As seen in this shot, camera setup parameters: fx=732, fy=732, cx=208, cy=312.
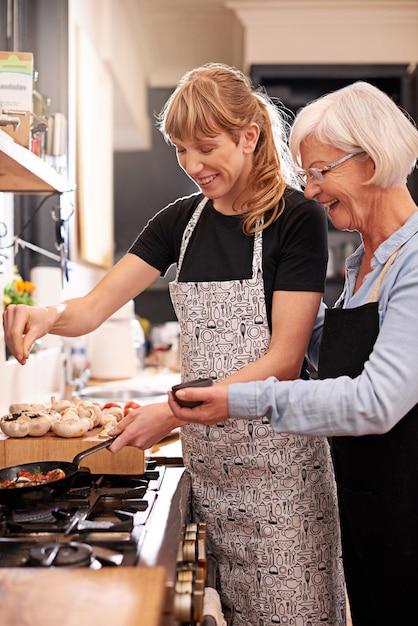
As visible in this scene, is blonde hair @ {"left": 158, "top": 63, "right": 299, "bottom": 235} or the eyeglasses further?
blonde hair @ {"left": 158, "top": 63, "right": 299, "bottom": 235}

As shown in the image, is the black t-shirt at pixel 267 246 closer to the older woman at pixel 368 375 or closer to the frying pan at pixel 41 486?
the older woman at pixel 368 375

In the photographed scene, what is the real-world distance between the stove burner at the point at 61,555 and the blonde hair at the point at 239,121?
0.77m

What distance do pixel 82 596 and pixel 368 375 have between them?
539mm

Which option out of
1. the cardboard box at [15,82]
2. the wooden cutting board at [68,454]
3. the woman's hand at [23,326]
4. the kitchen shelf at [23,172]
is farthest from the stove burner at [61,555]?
the cardboard box at [15,82]

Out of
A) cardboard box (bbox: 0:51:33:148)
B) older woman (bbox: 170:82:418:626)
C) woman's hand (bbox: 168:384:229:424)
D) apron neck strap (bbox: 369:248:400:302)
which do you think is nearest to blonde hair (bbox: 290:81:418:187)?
older woman (bbox: 170:82:418:626)

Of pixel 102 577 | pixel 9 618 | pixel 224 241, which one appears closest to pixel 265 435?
pixel 224 241

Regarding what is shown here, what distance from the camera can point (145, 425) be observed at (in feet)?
4.46

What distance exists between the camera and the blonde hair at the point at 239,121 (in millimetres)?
1471

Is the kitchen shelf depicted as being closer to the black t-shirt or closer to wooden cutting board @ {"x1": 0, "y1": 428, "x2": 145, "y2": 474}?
the black t-shirt

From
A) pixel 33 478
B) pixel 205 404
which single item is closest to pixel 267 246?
pixel 205 404

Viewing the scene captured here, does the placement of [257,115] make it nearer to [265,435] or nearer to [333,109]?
[333,109]

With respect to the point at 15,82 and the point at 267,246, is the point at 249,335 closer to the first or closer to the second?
the point at 267,246

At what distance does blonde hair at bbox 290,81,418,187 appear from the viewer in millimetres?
1277

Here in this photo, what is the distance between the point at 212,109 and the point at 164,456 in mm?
882
